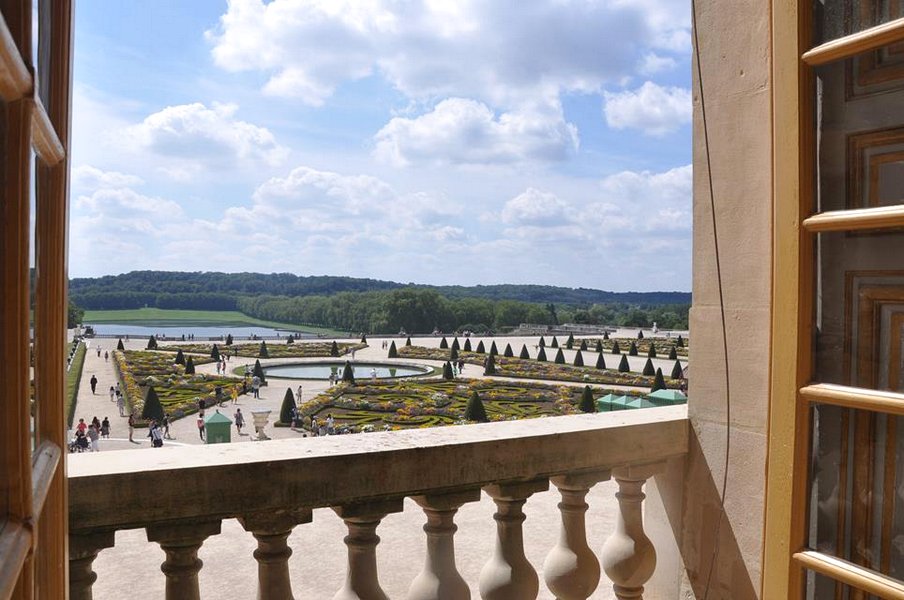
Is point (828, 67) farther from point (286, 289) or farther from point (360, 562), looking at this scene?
point (286, 289)

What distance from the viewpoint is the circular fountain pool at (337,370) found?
35.7 meters

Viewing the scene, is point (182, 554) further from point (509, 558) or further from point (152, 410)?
point (152, 410)

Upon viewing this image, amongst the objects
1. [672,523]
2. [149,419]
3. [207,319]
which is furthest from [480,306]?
[672,523]

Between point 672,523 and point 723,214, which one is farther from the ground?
point 723,214

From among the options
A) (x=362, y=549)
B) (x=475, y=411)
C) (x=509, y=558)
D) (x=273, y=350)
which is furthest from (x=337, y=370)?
(x=362, y=549)

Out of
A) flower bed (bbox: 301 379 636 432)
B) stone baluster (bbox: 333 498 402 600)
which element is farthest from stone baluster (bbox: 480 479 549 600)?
flower bed (bbox: 301 379 636 432)

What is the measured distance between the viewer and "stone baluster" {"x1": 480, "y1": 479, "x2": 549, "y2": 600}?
2.32m

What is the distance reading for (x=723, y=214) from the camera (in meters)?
2.51

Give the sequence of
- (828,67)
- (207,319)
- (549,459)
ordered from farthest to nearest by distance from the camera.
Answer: (207,319) < (549,459) < (828,67)

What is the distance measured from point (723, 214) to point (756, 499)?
995 mm

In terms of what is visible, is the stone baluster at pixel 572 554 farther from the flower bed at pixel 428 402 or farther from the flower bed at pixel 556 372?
the flower bed at pixel 556 372

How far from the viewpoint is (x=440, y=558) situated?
2211 mm

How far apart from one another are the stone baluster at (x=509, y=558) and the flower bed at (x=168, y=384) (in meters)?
21.8

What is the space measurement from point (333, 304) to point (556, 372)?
2893 inches
